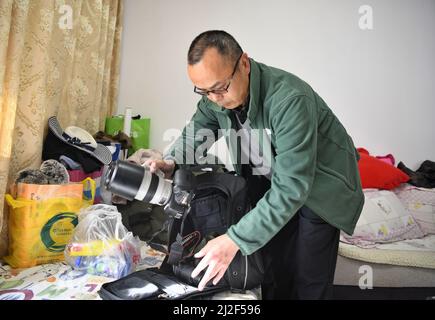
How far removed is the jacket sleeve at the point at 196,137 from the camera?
127cm

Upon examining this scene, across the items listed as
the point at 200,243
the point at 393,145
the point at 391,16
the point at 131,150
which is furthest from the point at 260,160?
the point at 391,16

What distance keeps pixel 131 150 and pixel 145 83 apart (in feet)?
2.04

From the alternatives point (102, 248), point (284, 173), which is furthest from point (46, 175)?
point (284, 173)

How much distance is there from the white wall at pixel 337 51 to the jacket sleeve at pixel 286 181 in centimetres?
172

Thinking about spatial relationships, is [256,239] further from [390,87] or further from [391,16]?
[391,16]


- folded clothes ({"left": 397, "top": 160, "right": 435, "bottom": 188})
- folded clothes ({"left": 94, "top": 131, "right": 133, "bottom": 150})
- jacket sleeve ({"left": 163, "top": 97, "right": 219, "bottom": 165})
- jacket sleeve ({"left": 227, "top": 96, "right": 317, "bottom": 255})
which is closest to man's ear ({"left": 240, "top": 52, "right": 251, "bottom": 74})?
jacket sleeve ({"left": 227, "top": 96, "right": 317, "bottom": 255})

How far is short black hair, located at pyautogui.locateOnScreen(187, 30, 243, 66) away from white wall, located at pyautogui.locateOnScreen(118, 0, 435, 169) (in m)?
1.58

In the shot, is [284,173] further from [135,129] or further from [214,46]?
[135,129]

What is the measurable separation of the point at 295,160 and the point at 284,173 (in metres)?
0.05

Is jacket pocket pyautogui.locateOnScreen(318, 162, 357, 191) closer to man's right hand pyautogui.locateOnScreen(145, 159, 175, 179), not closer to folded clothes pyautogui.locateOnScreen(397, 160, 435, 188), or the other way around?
man's right hand pyautogui.locateOnScreen(145, 159, 175, 179)

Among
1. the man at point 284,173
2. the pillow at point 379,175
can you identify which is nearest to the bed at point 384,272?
the pillow at point 379,175

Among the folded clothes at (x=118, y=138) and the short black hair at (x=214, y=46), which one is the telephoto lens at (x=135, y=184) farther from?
the folded clothes at (x=118, y=138)

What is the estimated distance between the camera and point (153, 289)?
37.6 inches

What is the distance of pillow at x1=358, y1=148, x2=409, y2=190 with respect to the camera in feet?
6.45
